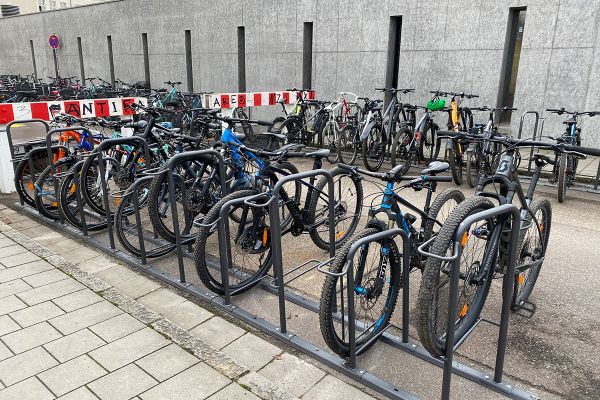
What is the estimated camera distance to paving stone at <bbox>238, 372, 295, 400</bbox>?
254 centimetres

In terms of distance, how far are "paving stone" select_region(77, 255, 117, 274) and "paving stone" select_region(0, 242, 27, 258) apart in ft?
2.39

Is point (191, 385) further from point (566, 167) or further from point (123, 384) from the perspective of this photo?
point (566, 167)

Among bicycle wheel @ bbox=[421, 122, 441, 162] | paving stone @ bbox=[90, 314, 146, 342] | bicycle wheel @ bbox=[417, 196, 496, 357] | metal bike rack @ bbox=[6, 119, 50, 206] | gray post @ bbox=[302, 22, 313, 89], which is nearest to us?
bicycle wheel @ bbox=[417, 196, 496, 357]

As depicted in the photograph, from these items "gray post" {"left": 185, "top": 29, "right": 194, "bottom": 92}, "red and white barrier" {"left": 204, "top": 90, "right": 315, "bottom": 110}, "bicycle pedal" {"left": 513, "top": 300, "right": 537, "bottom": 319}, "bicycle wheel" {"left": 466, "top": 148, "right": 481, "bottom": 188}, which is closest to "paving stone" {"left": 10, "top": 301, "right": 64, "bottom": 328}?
"bicycle pedal" {"left": 513, "top": 300, "right": 537, "bottom": 319}

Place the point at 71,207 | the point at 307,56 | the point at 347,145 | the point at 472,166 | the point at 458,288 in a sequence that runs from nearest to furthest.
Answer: the point at 458,288, the point at 71,207, the point at 472,166, the point at 347,145, the point at 307,56

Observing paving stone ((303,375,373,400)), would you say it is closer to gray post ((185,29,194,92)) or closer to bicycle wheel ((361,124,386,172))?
bicycle wheel ((361,124,386,172))

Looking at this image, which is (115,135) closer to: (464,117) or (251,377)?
(251,377)

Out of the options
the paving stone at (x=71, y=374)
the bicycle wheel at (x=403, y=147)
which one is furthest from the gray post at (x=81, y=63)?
the paving stone at (x=71, y=374)

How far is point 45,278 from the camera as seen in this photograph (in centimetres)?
391

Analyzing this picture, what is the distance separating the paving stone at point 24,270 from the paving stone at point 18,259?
0.25ft

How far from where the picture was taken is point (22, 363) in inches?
111

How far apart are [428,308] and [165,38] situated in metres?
15.6

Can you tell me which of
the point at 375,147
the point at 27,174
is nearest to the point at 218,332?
the point at 27,174

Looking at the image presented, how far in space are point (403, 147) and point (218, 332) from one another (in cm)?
504
